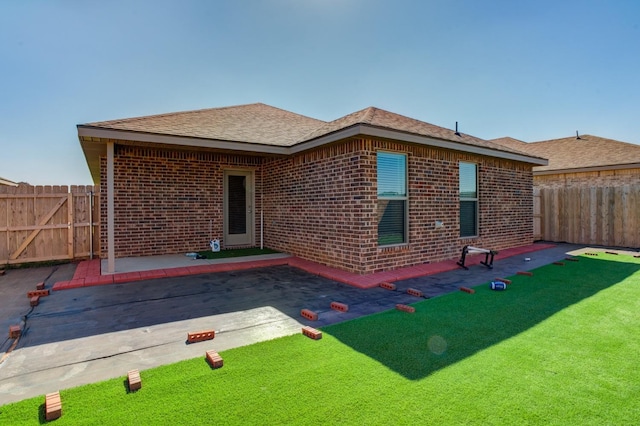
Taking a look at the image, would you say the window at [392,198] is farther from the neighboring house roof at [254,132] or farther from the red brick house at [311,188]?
the neighboring house roof at [254,132]

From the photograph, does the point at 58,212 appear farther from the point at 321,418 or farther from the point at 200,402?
the point at 321,418

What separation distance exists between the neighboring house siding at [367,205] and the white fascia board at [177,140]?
0.90 metres

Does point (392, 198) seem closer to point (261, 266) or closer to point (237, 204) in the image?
point (261, 266)

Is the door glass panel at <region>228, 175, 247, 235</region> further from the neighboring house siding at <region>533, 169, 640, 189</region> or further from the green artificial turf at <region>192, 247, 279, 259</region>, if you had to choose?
the neighboring house siding at <region>533, 169, 640, 189</region>

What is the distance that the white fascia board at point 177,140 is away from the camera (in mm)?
6121

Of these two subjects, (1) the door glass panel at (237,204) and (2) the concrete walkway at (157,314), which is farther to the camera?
(1) the door glass panel at (237,204)

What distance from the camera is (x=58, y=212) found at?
8422 millimetres

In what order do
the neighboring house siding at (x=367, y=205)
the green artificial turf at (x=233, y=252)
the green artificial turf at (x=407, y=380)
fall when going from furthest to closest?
the green artificial turf at (x=233, y=252)
the neighboring house siding at (x=367, y=205)
the green artificial turf at (x=407, y=380)

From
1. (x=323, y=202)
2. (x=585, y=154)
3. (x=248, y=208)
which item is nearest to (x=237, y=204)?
(x=248, y=208)

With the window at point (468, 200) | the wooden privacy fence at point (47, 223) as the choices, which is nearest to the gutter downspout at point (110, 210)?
the wooden privacy fence at point (47, 223)

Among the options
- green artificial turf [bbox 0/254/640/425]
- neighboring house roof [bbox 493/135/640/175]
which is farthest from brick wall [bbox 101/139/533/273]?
neighboring house roof [bbox 493/135/640/175]

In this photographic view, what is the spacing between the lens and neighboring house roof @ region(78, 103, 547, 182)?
6.33 metres

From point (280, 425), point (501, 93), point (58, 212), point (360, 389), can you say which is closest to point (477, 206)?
point (501, 93)

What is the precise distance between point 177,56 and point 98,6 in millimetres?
2774
